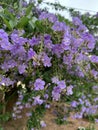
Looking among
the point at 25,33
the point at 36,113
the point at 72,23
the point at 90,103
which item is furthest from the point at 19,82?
the point at 90,103

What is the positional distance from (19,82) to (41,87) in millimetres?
223

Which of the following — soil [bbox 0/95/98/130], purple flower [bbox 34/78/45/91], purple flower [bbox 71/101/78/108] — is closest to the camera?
purple flower [bbox 34/78/45/91]

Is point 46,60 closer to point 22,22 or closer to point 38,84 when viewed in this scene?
point 38,84

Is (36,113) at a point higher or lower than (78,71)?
lower

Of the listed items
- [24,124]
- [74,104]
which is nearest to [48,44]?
[74,104]

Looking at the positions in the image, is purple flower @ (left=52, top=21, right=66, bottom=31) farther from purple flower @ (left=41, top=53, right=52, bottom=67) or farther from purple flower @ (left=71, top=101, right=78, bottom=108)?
purple flower @ (left=71, top=101, right=78, bottom=108)

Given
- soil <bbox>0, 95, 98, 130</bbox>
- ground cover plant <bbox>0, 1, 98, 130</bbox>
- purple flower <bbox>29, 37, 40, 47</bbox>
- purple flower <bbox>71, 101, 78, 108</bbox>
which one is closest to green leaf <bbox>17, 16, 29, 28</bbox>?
ground cover plant <bbox>0, 1, 98, 130</bbox>

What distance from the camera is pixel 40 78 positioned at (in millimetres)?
1913

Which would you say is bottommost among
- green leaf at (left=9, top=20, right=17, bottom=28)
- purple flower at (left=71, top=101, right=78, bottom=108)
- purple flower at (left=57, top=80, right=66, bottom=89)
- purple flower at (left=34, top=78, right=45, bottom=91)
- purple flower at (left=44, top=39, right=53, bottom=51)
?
purple flower at (left=71, top=101, right=78, bottom=108)

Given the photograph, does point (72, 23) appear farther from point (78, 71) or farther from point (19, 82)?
point (19, 82)

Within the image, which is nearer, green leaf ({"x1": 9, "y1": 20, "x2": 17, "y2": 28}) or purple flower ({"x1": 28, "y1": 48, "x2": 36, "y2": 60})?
purple flower ({"x1": 28, "y1": 48, "x2": 36, "y2": 60})

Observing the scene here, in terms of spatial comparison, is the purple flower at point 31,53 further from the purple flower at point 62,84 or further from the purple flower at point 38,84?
the purple flower at point 62,84

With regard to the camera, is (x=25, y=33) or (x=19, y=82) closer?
(x=25, y=33)

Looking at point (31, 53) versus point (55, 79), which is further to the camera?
point (55, 79)
